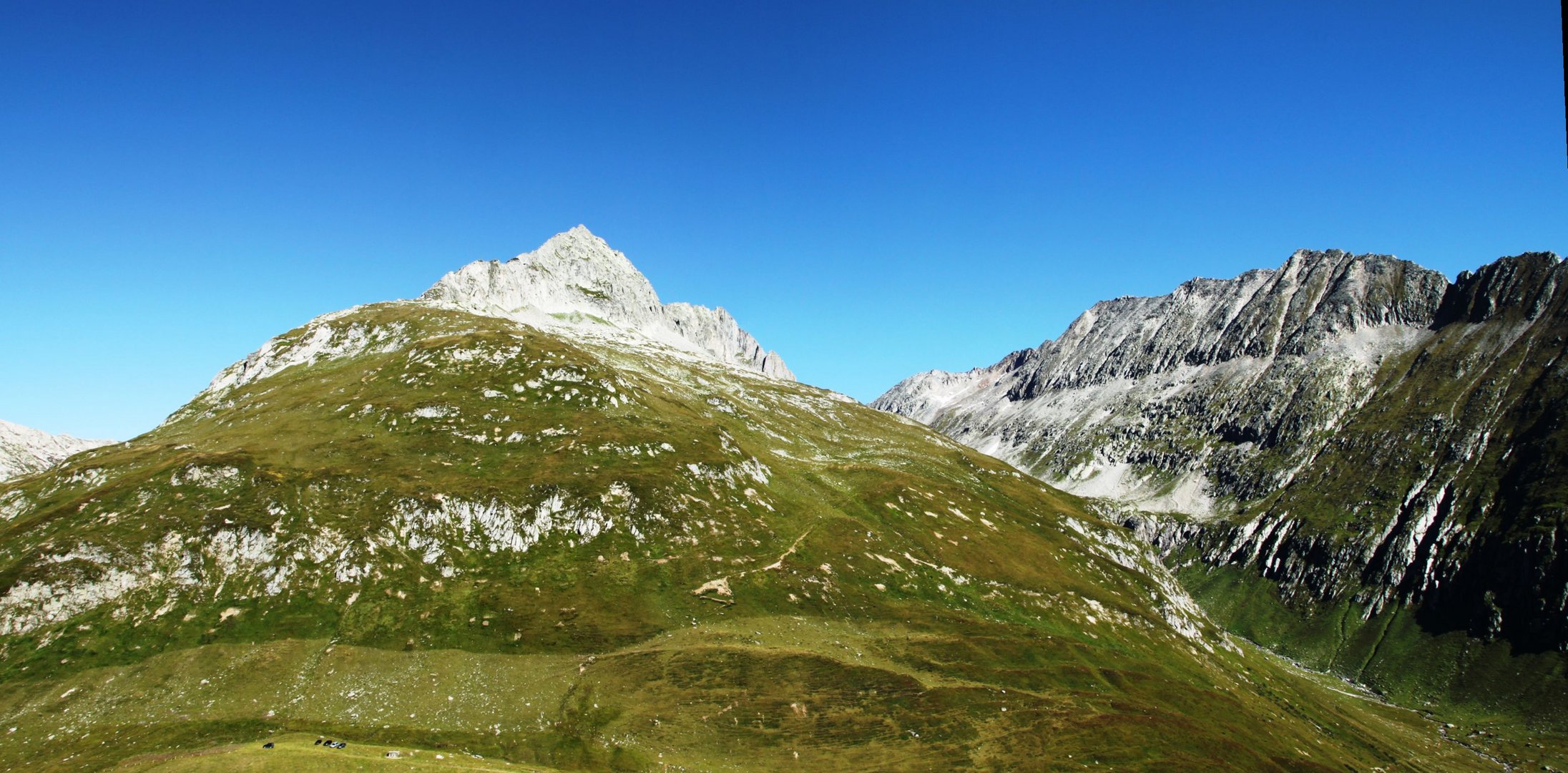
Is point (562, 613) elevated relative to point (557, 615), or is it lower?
elevated

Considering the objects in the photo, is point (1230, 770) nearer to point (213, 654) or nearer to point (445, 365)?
point (213, 654)

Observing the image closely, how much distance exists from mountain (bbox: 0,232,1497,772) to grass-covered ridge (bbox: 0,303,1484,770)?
1.51 feet

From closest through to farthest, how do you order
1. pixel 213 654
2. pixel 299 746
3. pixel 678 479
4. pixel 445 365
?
1. pixel 299 746
2. pixel 213 654
3. pixel 678 479
4. pixel 445 365

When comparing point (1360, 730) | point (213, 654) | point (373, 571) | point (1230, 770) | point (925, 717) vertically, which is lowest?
point (213, 654)

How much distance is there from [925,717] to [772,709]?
2033 centimetres

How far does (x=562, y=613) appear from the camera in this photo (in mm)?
100125

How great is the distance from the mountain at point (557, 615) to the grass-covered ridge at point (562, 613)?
461mm

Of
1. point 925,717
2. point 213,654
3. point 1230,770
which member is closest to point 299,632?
point 213,654

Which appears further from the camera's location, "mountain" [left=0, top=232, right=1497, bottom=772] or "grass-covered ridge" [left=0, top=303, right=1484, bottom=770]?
"grass-covered ridge" [left=0, top=303, right=1484, bottom=770]

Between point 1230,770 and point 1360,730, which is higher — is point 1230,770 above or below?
below

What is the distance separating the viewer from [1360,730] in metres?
152

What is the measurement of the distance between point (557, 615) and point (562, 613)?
0.69 meters

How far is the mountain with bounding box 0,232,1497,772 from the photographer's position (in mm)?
78250

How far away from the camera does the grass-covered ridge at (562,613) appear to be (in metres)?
79.0
